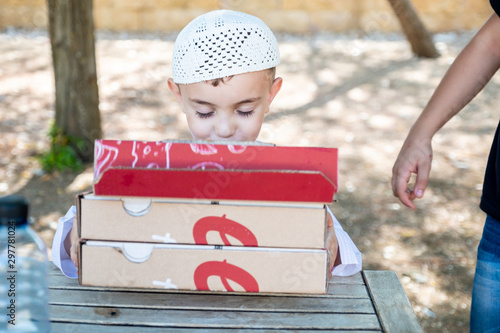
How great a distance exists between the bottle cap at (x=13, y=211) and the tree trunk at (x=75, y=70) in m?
4.28

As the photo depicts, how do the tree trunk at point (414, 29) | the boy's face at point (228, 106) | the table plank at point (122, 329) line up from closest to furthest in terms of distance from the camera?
1. the table plank at point (122, 329)
2. the boy's face at point (228, 106)
3. the tree trunk at point (414, 29)

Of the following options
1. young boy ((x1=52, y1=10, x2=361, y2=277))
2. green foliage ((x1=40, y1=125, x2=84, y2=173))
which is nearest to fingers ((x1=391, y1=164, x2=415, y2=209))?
young boy ((x1=52, y1=10, x2=361, y2=277))

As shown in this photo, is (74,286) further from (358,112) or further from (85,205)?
(358,112)

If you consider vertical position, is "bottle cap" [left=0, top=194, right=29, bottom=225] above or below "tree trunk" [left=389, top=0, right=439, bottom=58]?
above

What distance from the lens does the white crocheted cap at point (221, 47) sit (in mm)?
1744

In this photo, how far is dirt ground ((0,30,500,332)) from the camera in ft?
13.6

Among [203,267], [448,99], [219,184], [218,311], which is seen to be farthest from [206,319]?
[448,99]

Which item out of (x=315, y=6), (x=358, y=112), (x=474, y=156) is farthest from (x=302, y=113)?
(x=315, y=6)

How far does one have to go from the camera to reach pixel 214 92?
182 centimetres

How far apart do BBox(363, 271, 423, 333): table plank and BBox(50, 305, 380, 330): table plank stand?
0.04 m

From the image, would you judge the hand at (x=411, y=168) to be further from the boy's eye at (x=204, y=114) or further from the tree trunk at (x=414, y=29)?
the tree trunk at (x=414, y=29)

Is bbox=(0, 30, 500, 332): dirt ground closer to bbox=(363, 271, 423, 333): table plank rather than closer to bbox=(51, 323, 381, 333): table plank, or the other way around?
bbox=(363, 271, 423, 333): table plank

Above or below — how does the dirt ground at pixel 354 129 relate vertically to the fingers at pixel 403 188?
below

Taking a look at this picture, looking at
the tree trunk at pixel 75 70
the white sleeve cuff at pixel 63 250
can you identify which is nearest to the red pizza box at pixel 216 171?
the white sleeve cuff at pixel 63 250
